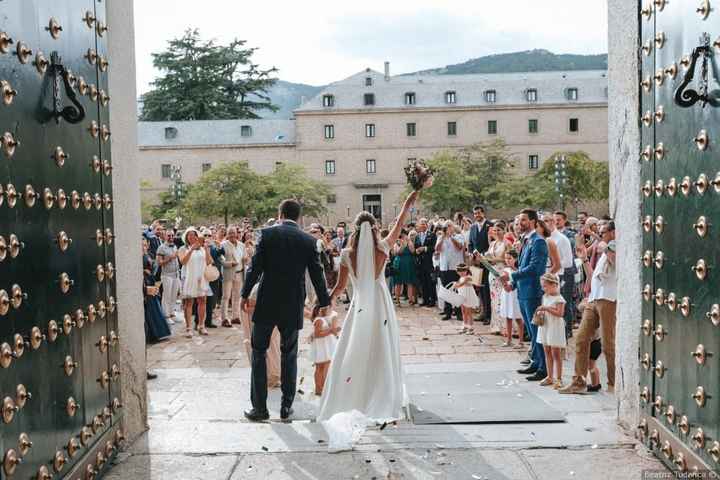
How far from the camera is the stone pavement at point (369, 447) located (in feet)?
14.3

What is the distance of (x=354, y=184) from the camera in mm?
62875

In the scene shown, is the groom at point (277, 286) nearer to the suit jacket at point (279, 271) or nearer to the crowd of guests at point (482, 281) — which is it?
the suit jacket at point (279, 271)

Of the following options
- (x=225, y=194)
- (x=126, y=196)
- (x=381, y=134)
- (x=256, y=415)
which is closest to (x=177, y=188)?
(x=225, y=194)

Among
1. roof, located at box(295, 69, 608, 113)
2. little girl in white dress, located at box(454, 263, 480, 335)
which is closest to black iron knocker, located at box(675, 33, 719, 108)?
little girl in white dress, located at box(454, 263, 480, 335)

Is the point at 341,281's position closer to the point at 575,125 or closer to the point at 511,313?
the point at 511,313

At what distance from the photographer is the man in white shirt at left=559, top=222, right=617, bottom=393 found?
6777 millimetres

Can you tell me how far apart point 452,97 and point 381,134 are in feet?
25.0

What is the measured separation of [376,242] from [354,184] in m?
56.7

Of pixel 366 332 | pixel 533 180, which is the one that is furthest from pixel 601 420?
pixel 533 180

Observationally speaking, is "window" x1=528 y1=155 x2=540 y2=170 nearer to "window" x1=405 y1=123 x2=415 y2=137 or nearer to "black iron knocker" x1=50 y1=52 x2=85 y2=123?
"window" x1=405 y1=123 x2=415 y2=137

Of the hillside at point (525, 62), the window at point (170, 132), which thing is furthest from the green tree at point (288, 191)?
the hillside at point (525, 62)

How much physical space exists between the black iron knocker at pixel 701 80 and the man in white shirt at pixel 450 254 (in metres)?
11.0

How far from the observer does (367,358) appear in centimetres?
625

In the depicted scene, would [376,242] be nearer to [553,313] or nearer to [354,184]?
[553,313]
